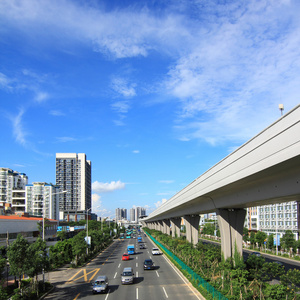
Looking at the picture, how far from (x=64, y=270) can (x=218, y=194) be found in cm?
2298

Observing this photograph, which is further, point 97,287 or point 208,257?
point 208,257

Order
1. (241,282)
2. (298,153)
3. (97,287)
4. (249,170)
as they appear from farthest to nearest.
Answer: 1. (97,287)
2. (241,282)
3. (249,170)
4. (298,153)

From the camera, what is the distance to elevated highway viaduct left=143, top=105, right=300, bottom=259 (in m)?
17.0

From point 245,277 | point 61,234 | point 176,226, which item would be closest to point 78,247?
point 245,277

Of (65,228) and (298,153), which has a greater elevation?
(298,153)

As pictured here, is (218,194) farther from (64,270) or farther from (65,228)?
(65,228)

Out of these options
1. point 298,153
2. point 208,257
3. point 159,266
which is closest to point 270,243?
point 159,266

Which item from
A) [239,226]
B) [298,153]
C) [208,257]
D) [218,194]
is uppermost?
[298,153]

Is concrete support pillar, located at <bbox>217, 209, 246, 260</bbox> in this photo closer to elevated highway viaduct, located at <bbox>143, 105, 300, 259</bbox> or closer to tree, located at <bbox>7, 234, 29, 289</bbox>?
elevated highway viaduct, located at <bbox>143, 105, 300, 259</bbox>

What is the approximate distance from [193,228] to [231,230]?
25606mm

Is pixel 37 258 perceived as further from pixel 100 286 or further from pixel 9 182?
pixel 9 182

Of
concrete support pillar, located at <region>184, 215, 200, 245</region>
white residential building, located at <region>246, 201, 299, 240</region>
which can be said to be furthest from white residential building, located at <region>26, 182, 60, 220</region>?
concrete support pillar, located at <region>184, 215, 200, 245</region>

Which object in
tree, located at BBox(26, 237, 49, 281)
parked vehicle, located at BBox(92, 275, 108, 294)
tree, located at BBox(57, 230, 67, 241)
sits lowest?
tree, located at BBox(57, 230, 67, 241)

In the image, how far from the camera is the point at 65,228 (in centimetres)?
8175
